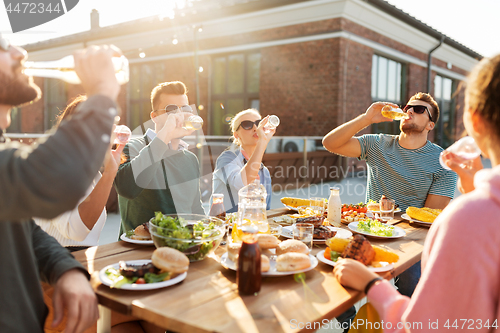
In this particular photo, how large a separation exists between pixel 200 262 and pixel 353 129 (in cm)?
194

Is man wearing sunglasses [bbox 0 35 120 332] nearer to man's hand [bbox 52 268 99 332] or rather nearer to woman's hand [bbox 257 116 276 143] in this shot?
man's hand [bbox 52 268 99 332]

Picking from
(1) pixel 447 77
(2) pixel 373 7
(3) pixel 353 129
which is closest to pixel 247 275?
(3) pixel 353 129

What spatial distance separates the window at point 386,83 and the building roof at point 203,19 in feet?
4.31

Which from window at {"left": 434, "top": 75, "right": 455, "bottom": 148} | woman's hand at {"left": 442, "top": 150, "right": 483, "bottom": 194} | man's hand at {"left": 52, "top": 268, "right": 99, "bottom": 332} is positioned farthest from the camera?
window at {"left": 434, "top": 75, "right": 455, "bottom": 148}

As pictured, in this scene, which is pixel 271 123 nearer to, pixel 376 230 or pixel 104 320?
pixel 376 230

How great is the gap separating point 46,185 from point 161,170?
5.69ft

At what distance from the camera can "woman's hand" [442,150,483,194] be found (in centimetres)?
152

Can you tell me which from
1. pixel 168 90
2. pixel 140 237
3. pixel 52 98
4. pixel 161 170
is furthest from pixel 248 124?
pixel 52 98

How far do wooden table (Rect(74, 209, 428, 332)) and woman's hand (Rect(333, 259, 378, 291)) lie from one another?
0.03 m

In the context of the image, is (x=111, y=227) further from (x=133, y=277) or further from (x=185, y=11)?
(x=185, y=11)

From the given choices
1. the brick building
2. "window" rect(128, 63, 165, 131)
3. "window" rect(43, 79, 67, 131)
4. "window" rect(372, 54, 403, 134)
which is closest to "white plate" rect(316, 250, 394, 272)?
the brick building

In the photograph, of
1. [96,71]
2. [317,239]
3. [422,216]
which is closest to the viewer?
[96,71]

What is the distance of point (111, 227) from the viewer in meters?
5.18

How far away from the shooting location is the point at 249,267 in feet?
4.08
